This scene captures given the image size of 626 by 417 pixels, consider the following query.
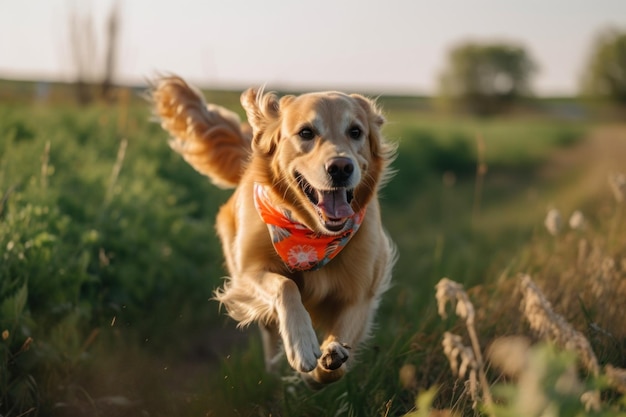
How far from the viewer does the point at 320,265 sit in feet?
14.3

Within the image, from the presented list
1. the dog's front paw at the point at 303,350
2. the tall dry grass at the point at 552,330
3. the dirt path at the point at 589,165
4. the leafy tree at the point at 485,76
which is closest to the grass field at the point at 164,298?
the tall dry grass at the point at 552,330

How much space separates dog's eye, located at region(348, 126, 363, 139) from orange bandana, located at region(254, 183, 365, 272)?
408mm

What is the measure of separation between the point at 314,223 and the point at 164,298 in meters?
2.31

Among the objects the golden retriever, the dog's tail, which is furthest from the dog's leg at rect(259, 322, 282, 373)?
the dog's tail

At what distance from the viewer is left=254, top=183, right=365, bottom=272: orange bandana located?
4.28 m

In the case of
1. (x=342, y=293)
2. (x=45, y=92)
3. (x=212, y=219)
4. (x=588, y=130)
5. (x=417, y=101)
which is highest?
(x=342, y=293)

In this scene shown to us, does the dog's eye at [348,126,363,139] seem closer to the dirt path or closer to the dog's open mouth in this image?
the dog's open mouth

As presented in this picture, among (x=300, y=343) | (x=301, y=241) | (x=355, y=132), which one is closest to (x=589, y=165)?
(x=355, y=132)

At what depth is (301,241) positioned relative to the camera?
428 cm

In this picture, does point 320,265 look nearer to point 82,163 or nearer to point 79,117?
point 82,163

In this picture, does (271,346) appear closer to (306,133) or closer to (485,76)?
(306,133)

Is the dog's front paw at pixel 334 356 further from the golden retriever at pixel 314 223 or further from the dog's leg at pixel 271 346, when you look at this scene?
the dog's leg at pixel 271 346

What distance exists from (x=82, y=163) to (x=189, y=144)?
2217 millimetres

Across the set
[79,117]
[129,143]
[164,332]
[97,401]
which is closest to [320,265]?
[97,401]
